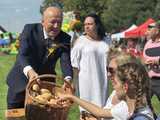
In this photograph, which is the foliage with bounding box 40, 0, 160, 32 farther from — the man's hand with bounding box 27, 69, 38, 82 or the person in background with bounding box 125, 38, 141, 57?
the man's hand with bounding box 27, 69, 38, 82

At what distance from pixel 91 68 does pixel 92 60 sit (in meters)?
0.11

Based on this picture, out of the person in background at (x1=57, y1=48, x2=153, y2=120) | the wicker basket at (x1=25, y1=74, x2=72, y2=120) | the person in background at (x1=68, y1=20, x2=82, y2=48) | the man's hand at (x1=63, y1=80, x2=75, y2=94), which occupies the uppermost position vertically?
the person in background at (x1=57, y1=48, x2=153, y2=120)

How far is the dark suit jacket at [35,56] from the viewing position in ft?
20.5

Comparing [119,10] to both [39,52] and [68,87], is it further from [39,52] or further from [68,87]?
[68,87]

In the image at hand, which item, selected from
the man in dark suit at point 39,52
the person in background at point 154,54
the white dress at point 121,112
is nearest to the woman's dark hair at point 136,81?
the white dress at point 121,112

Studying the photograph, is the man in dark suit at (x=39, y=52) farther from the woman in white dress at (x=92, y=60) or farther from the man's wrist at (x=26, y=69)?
the woman in white dress at (x=92, y=60)

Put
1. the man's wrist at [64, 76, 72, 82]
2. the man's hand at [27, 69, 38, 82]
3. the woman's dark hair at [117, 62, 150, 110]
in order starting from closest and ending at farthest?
1. the woman's dark hair at [117, 62, 150, 110]
2. the man's hand at [27, 69, 38, 82]
3. the man's wrist at [64, 76, 72, 82]

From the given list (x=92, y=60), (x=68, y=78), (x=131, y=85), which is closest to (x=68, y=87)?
(x=68, y=78)

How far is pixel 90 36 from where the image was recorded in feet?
27.6

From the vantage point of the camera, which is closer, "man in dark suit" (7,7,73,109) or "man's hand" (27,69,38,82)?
"man's hand" (27,69,38,82)

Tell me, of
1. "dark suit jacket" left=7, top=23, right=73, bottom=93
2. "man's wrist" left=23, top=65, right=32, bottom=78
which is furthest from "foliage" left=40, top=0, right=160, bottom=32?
"man's wrist" left=23, top=65, right=32, bottom=78

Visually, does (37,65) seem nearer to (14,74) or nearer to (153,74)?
(14,74)

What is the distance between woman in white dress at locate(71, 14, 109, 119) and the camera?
834 centimetres

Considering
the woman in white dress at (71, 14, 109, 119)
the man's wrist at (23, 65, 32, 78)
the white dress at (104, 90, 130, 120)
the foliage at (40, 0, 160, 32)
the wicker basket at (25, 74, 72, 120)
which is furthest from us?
the foliage at (40, 0, 160, 32)
